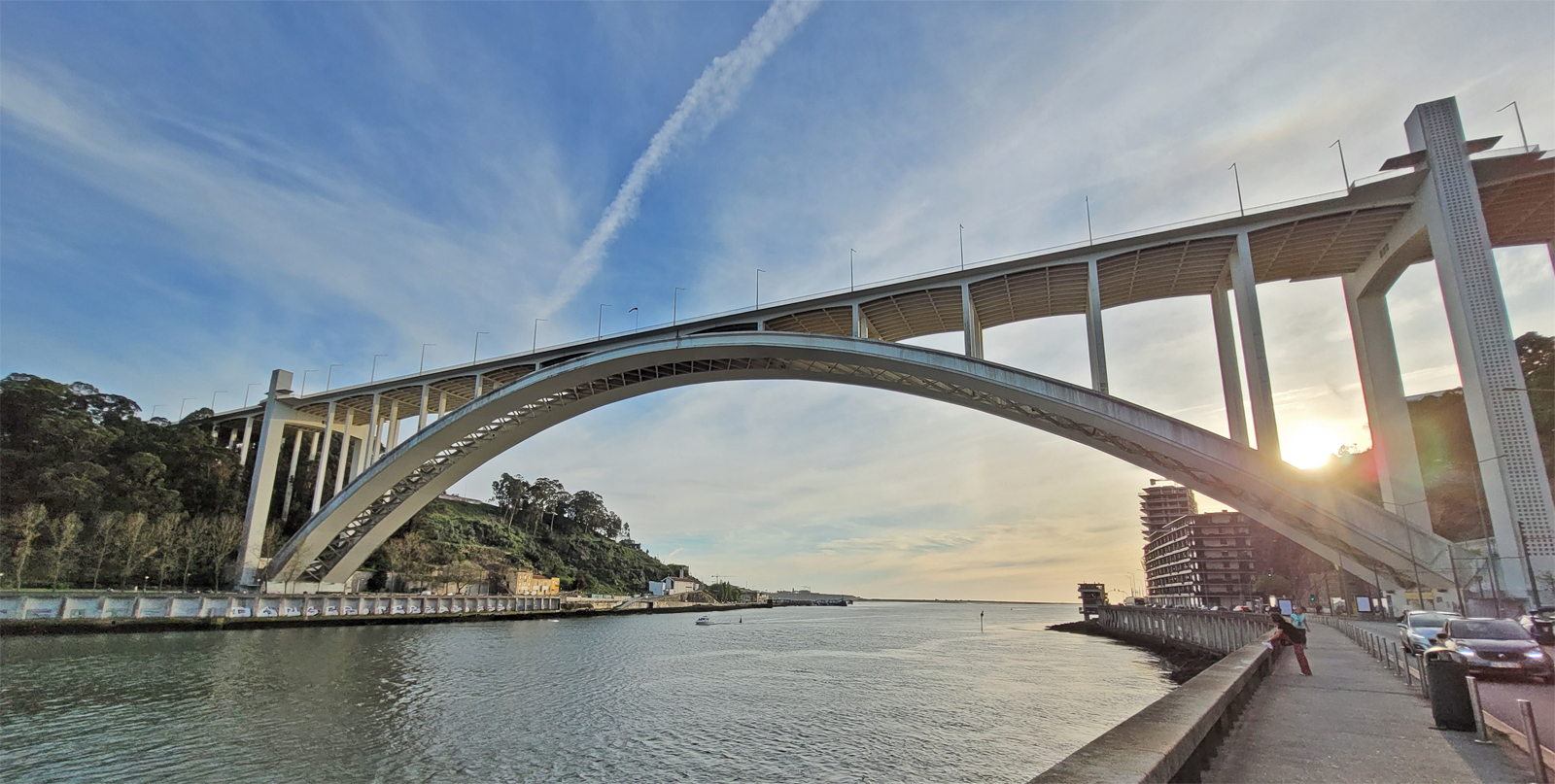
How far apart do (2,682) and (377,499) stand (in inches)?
1169

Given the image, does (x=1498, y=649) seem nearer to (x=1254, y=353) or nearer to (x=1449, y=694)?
(x=1449, y=694)

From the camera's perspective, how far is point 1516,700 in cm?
801

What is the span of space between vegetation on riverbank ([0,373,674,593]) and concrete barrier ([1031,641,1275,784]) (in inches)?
2050

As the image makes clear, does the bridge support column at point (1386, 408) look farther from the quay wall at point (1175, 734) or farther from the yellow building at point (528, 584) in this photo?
the yellow building at point (528, 584)

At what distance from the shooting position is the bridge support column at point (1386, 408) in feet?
76.1

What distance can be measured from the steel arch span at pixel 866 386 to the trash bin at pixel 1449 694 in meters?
17.0

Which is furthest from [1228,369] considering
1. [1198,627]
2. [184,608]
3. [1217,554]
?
[1217,554]

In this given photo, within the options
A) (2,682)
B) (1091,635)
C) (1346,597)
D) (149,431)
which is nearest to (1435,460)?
(1346,597)

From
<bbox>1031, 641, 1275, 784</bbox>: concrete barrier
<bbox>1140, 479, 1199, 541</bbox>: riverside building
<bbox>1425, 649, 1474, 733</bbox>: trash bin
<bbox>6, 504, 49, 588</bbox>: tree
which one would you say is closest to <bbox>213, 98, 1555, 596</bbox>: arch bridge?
<bbox>1425, 649, 1474, 733</bbox>: trash bin

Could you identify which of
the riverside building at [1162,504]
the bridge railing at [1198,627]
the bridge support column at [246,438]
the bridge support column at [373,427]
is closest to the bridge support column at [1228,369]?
the bridge railing at [1198,627]

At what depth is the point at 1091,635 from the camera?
6112 centimetres

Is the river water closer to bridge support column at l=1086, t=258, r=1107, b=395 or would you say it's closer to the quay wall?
the quay wall

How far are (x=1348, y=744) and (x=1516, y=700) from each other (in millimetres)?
3266

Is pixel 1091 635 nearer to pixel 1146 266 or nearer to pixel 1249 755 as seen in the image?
pixel 1146 266
